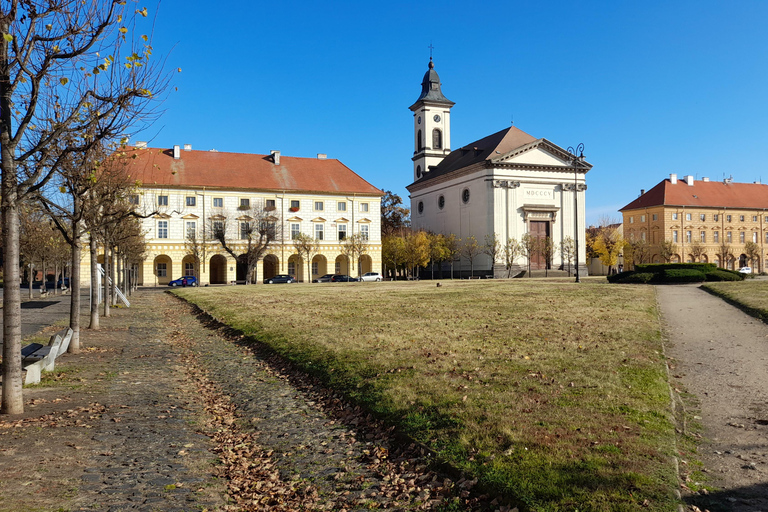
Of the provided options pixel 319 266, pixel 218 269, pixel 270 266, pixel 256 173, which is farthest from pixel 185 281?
pixel 319 266

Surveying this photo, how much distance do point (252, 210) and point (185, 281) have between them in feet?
36.4

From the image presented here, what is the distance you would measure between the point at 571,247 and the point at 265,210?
3772 cm

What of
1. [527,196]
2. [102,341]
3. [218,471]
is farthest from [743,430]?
[527,196]

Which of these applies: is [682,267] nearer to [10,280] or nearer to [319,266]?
[10,280]

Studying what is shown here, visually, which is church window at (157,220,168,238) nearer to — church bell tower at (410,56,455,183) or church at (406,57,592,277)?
church at (406,57,592,277)

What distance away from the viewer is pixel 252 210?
228 feet

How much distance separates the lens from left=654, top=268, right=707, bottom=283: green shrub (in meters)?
37.1

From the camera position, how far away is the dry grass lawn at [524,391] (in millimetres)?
5430

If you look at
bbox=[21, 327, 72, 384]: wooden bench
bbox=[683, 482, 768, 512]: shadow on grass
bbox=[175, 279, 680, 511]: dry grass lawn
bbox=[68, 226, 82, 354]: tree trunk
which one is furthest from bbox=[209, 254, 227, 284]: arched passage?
bbox=[683, 482, 768, 512]: shadow on grass

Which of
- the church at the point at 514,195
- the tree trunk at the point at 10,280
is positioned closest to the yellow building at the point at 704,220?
the church at the point at 514,195

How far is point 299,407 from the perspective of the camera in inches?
359

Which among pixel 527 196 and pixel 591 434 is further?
pixel 527 196

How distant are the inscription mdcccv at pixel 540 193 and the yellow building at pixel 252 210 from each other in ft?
61.7

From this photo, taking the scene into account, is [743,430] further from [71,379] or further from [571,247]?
[571,247]
